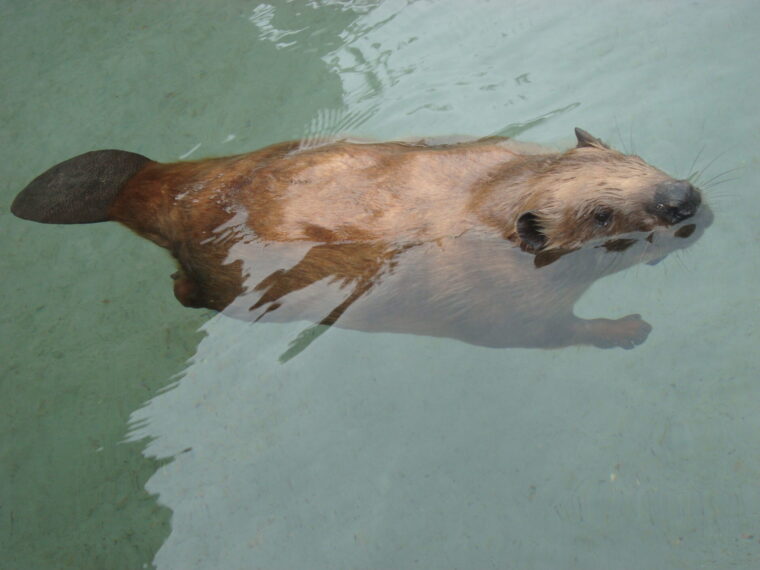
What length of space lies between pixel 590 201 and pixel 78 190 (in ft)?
8.57

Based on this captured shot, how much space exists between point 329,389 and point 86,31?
3.84 meters

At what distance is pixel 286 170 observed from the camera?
11.5ft

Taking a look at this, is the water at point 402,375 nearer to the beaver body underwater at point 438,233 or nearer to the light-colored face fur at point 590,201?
the beaver body underwater at point 438,233

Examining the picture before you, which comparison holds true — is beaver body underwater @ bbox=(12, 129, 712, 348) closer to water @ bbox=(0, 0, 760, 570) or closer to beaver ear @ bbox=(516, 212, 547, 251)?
beaver ear @ bbox=(516, 212, 547, 251)

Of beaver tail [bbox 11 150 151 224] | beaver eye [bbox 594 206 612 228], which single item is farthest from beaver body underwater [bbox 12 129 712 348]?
beaver tail [bbox 11 150 151 224]

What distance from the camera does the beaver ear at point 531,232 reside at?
3.23m

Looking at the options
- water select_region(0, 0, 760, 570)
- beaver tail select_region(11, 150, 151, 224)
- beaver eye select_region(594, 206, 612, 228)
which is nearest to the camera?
beaver eye select_region(594, 206, 612, 228)

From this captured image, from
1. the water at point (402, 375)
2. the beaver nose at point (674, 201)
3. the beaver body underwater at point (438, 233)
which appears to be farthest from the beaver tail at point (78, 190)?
the beaver nose at point (674, 201)

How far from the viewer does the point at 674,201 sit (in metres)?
3.06

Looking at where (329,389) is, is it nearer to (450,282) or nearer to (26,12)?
(450,282)

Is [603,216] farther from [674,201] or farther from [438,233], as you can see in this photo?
[438,233]

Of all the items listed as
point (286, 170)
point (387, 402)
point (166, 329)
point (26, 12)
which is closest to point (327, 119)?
point (286, 170)

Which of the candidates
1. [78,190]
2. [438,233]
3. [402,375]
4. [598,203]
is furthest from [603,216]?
[78,190]

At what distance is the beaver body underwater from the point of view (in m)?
3.25
